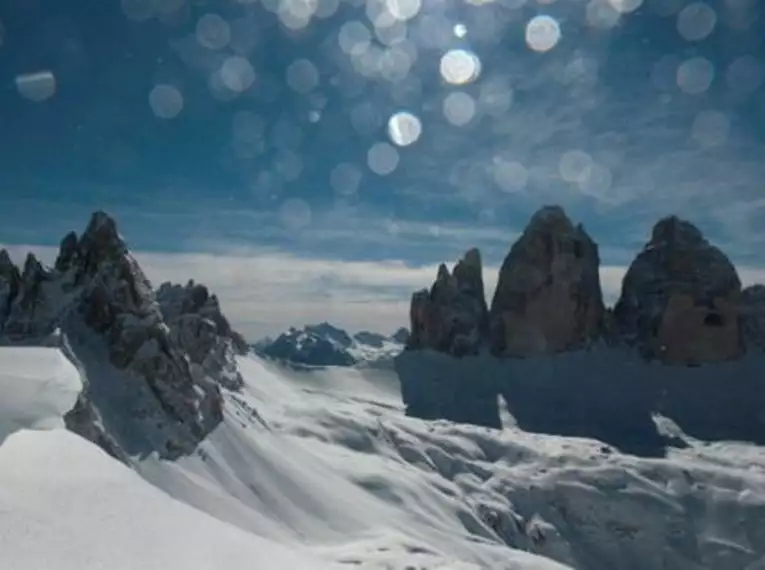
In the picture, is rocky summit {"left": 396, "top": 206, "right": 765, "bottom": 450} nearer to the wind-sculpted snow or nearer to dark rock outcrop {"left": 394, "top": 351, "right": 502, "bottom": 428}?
dark rock outcrop {"left": 394, "top": 351, "right": 502, "bottom": 428}

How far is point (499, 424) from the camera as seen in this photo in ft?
336

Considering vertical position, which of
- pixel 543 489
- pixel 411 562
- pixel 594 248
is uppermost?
pixel 594 248

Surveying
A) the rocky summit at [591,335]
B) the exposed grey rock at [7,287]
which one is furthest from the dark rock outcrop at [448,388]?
the exposed grey rock at [7,287]

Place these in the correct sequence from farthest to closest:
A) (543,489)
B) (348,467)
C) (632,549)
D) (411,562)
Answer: (543,489), (632,549), (348,467), (411,562)

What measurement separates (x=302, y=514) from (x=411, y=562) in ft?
28.6

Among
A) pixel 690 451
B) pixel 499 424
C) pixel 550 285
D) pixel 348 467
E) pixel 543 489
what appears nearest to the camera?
pixel 348 467

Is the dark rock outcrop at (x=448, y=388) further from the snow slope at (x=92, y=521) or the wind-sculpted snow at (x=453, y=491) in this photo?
the snow slope at (x=92, y=521)

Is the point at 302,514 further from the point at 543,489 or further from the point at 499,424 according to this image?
the point at 499,424

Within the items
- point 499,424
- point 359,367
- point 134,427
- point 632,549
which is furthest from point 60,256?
point 359,367

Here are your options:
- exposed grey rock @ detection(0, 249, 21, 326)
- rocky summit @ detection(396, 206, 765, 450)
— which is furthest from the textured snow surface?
rocky summit @ detection(396, 206, 765, 450)

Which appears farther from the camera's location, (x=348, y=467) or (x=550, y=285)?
(x=550, y=285)

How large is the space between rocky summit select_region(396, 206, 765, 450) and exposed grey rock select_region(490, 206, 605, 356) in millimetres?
203

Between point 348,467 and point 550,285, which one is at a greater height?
point 550,285

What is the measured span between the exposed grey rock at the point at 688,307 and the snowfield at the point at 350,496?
29187 mm
